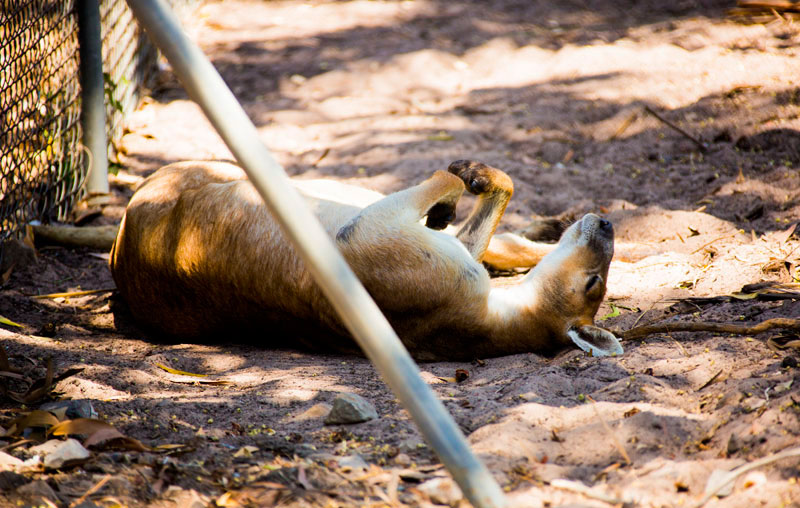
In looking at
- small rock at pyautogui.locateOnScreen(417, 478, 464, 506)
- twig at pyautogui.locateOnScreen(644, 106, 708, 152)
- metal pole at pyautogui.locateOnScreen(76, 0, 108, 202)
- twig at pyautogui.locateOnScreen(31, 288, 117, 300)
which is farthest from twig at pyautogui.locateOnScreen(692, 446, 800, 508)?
metal pole at pyautogui.locateOnScreen(76, 0, 108, 202)

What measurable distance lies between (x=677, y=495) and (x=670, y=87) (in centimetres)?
523

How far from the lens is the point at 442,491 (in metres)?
2.24

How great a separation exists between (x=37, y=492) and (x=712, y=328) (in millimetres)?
2712

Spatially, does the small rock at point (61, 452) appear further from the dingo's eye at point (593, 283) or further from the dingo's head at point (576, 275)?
the dingo's eye at point (593, 283)

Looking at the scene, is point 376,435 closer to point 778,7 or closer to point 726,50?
point 726,50

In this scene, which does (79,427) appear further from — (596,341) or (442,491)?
(596,341)

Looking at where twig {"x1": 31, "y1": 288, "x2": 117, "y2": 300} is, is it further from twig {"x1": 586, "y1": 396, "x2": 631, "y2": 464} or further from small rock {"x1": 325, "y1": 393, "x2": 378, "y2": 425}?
twig {"x1": 586, "y1": 396, "x2": 631, "y2": 464}

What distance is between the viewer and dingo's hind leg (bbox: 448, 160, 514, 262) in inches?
173

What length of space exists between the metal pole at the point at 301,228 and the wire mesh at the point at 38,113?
3.07 metres

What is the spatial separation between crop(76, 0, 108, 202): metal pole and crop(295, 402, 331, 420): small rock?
3372 mm

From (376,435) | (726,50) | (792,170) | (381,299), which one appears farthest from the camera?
(726,50)

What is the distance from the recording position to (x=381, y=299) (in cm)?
371

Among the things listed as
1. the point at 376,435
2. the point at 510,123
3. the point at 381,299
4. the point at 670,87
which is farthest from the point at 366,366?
the point at 670,87

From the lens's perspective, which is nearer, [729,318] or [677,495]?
[677,495]
